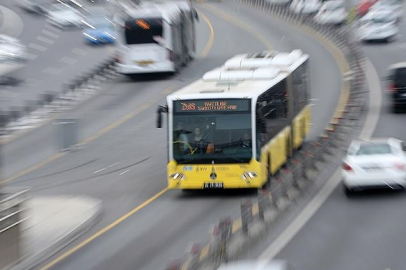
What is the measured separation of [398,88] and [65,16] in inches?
1326

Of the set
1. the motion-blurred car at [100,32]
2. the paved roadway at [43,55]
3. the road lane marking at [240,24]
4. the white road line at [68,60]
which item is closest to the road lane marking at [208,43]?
the road lane marking at [240,24]

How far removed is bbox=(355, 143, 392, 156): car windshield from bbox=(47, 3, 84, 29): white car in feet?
138

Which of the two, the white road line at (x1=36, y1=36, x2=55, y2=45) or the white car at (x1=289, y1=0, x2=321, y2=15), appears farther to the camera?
the white car at (x1=289, y1=0, x2=321, y2=15)

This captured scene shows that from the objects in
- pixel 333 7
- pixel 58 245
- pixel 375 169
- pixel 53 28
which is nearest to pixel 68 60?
pixel 53 28

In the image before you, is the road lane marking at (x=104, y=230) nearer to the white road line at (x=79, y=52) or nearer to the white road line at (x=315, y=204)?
the white road line at (x=315, y=204)

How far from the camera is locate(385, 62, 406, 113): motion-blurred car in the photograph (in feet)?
119

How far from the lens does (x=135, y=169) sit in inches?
1147

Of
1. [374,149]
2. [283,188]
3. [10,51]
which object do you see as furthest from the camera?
[10,51]

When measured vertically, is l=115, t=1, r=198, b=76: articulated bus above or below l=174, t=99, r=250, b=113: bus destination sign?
above

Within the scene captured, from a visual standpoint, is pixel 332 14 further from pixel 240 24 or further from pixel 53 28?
pixel 53 28

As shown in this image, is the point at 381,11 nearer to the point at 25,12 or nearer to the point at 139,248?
the point at 25,12

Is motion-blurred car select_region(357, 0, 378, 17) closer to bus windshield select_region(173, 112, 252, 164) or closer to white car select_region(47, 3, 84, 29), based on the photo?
white car select_region(47, 3, 84, 29)

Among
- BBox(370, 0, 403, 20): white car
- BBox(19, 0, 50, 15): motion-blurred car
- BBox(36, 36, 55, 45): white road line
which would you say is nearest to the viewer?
BBox(36, 36, 55, 45): white road line

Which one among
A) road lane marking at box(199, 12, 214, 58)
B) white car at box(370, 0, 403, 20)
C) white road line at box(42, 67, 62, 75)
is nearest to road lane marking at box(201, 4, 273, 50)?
road lane marking at box(199, 12, 214, 58)
